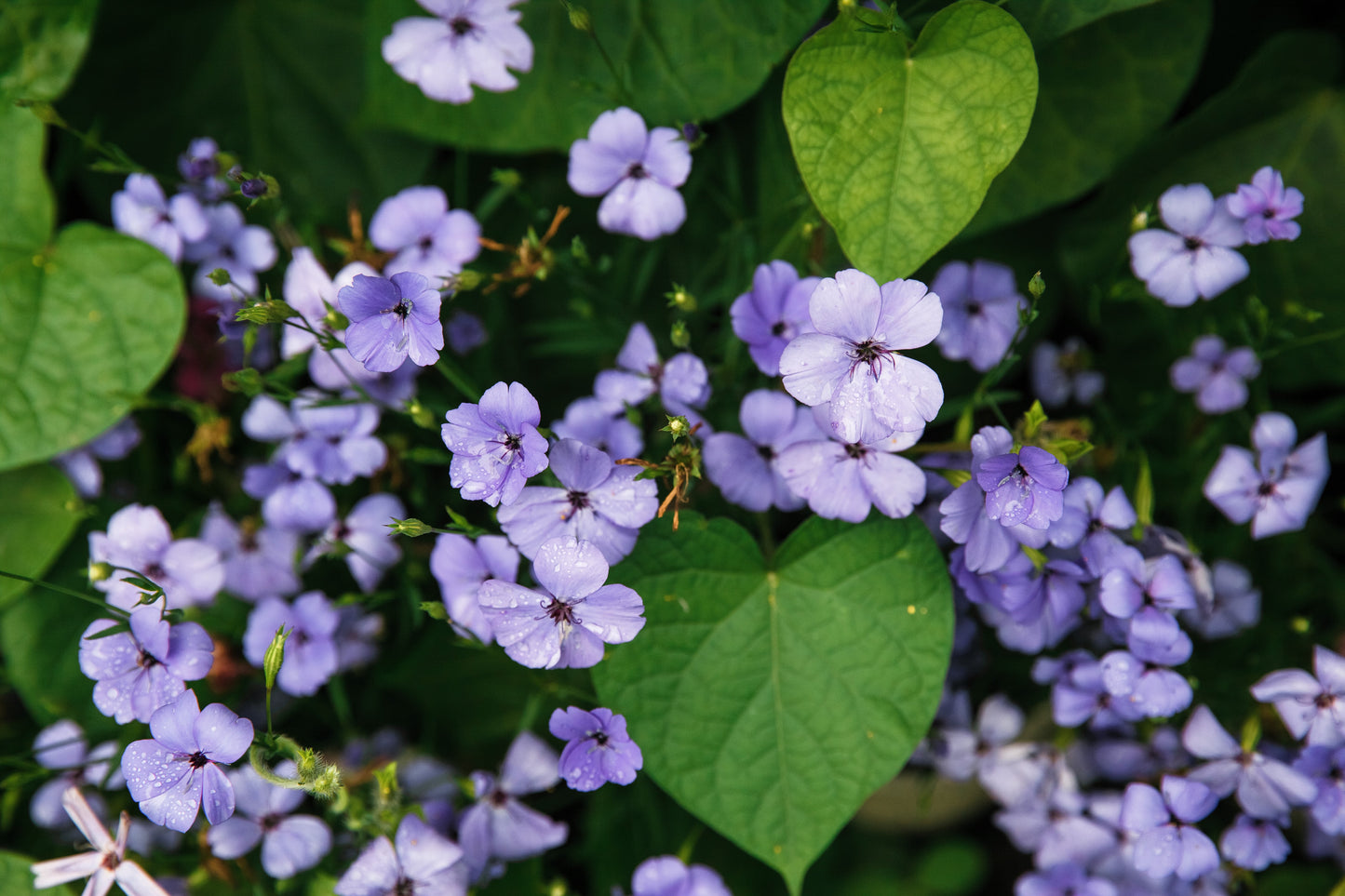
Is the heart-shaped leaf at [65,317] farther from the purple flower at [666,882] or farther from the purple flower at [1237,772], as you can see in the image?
the purple flower at [1237,772]

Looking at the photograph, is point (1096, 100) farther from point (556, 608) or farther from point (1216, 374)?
point (556, 608)

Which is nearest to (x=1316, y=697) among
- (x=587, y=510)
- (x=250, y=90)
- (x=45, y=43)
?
(x=587, y=510)

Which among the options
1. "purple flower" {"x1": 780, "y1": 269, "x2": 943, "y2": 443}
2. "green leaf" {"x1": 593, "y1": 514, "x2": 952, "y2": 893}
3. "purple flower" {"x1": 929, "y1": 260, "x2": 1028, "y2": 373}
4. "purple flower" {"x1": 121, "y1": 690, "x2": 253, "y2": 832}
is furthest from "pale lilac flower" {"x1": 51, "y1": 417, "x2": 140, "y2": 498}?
"purple flower" {"x1": 929, "y1": 260, "x2": 1028, "y2": 373}

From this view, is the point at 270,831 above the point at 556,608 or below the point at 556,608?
below

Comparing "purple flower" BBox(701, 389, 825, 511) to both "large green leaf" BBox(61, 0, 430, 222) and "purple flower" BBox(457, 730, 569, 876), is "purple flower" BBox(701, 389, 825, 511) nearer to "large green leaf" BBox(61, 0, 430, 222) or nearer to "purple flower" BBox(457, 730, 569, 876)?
"purple flower" BBox(457, 730, 569, 876)

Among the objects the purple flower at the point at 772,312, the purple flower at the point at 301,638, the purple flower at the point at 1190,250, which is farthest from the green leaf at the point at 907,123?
the purple flower at the point at 301,638
